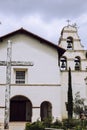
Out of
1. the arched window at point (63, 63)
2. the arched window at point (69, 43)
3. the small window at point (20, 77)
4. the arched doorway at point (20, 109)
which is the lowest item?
the arched doorway at point (20, 109)

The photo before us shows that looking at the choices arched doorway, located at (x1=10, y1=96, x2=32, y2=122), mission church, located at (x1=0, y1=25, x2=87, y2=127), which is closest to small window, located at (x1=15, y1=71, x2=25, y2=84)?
mission church, located at (x1=0, y1=25, x2=87, y2=127)

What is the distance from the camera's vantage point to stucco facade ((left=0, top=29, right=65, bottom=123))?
2989 cm

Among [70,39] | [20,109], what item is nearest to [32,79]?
[20,109]

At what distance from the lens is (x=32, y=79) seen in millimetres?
30172

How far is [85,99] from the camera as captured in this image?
35.8 metres

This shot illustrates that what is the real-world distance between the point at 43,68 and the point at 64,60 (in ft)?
19.6

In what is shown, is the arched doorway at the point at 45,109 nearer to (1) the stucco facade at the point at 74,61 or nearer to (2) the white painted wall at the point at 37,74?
(2) the white painted wall at the point at 37,74

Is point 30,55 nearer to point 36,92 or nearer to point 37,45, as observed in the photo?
point 37,45

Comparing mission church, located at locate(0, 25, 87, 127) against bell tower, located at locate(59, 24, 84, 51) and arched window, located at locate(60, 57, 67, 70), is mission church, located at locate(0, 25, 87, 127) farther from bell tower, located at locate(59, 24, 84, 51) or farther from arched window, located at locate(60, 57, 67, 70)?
bell tower, located at locate(59, 24, 84, 51)

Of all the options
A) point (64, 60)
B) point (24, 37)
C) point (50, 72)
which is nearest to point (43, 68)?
point (50, 72)

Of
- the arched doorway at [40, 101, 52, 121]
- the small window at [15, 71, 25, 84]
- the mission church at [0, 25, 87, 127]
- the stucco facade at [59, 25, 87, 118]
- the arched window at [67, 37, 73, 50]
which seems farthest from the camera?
the arched window at [67, 37, 73, 50]

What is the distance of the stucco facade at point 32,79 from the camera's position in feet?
98.1

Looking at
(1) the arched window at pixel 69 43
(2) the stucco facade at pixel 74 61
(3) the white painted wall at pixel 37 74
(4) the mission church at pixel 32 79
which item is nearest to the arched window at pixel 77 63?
(2) the stucco facade at pixel 74 61

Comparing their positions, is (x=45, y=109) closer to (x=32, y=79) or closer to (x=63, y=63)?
(x=32, y=79)
